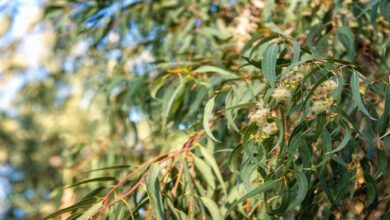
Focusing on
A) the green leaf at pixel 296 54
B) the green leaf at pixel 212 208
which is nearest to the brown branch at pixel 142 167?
the green leaf at pixel 212 208

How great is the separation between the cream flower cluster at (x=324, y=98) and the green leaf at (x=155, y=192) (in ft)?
1.23

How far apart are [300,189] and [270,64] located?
0.78 ft

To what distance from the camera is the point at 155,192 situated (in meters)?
1.30

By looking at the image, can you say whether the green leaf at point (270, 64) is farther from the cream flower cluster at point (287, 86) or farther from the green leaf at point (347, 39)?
the green leaf at point (347, 39)

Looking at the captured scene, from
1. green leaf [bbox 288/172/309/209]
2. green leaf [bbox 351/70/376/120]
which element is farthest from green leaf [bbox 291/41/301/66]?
green leaf [bbox 288/172/309/209]

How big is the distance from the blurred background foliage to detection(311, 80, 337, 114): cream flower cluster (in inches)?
0.7

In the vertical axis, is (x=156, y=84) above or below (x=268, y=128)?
below

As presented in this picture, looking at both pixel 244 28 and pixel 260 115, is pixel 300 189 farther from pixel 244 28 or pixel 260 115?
pixel 244 28

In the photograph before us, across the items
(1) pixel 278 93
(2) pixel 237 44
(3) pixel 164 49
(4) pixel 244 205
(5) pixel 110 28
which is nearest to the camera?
(1) pixel 278 93

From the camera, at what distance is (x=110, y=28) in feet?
7.70

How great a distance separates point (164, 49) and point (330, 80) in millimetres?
1143

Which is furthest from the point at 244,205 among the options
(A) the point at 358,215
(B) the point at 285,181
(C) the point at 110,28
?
(C) the point at 110,28

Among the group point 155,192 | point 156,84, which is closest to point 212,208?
point 155,192

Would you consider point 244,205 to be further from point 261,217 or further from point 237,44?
point 237,44
